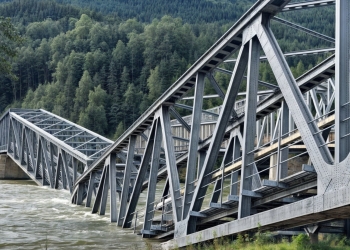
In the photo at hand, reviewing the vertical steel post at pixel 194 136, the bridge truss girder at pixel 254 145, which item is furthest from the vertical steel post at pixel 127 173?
the vertical steel post at pixel 194 136

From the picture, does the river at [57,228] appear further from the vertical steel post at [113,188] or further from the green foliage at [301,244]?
the green foliage at [301,244]

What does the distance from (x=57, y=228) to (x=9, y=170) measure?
4379 centimetres

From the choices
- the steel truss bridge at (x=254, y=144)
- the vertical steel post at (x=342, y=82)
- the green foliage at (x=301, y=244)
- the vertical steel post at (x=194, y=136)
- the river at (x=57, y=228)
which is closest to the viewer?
the vertical steel post at (x=342, y=82)

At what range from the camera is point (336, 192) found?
1070cm

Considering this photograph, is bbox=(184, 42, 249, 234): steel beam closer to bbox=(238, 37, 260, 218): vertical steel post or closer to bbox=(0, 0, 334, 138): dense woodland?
bbox=(238, 37, 260, 218): vertical steel post

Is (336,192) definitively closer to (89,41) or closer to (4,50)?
(4,50)

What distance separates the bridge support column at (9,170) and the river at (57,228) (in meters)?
28.3

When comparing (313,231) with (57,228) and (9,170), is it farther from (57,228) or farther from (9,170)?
(9,170)

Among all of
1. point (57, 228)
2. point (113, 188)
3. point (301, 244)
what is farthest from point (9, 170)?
point (301, 244)

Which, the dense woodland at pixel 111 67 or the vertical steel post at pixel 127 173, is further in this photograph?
the dense woodland at pixel 111 67

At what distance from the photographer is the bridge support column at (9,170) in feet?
221

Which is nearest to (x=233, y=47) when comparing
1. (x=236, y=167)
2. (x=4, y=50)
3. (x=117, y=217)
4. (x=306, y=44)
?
(x=236, y=167)

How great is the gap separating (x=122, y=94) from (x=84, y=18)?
52.2 metres

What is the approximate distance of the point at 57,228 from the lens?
26.2m
